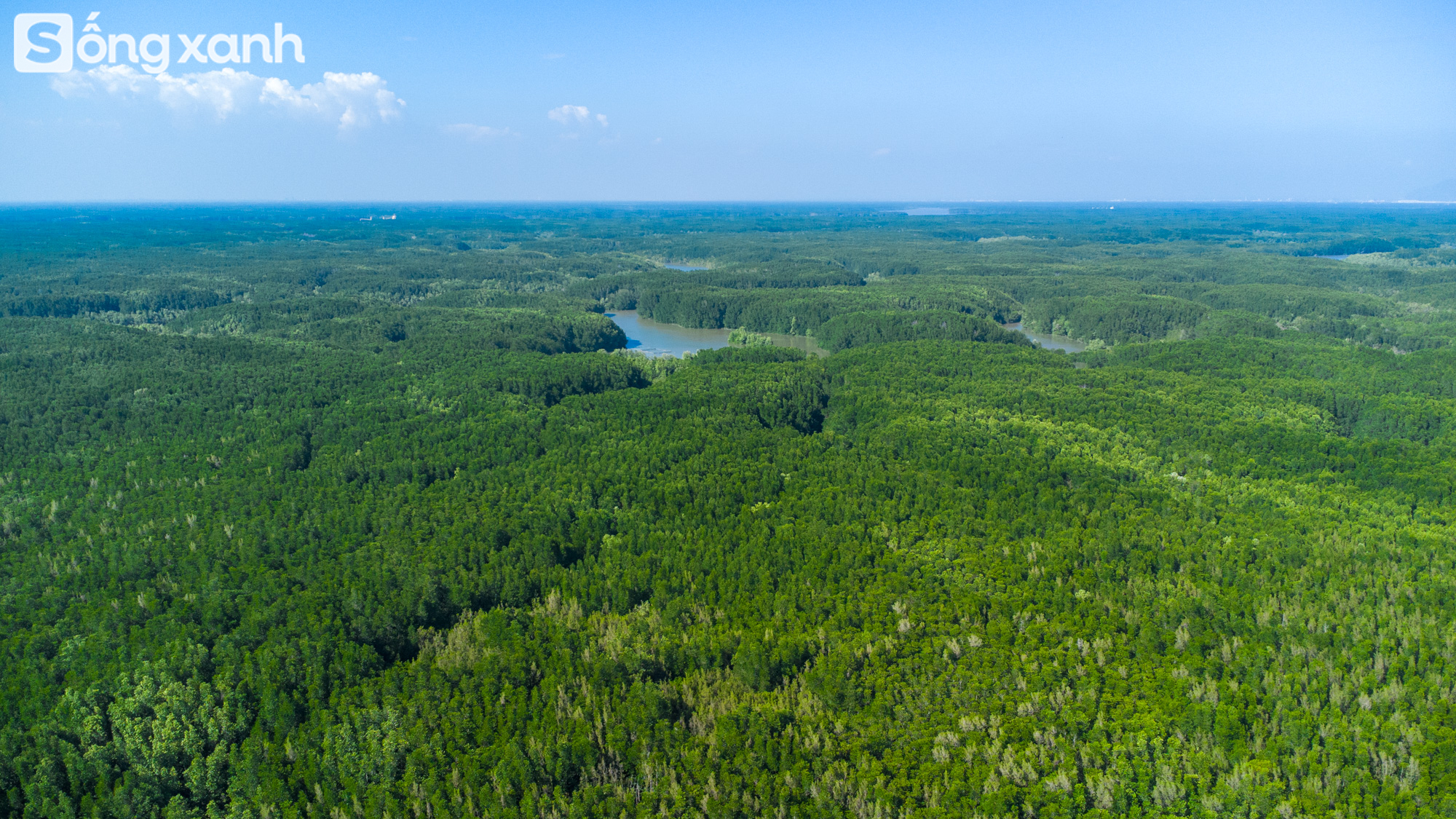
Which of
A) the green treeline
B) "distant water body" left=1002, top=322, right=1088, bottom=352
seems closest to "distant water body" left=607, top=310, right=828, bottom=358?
"distant water body" left=1002, top=322, right=1088, bottom=352

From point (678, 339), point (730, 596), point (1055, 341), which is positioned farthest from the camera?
point (678, 339)

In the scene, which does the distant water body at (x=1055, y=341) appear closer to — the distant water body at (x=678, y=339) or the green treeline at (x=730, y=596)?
the distant water body at (x=678, y=339)

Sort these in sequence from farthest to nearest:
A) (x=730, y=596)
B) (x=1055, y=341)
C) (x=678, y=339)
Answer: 1. (x=678, y=339)
2. (x=1055, y=341)
3. (x=730, y=596)

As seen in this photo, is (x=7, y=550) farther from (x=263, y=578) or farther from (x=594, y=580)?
(x=594, y=580)

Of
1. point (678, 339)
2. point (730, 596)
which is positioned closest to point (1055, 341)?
point (678, 339)

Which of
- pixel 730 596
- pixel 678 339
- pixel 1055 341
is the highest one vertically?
pixel 1055 341

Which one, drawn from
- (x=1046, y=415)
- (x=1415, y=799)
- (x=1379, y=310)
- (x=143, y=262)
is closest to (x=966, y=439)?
(x=1046, y=415)

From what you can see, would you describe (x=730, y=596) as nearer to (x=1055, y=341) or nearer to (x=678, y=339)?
(x=678, y=339)
